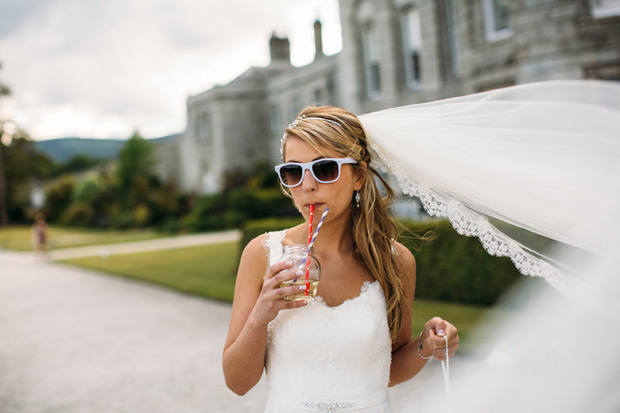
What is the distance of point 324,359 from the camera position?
7.07ft

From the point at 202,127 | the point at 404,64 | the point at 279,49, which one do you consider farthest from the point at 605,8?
the point at 279,49

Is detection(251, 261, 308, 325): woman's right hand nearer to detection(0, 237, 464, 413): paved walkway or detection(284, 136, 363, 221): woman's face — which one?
detection(284, 136, 363, 221): woman's face

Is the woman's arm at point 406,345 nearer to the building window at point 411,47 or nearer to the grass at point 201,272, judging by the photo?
the grass at point 201,272

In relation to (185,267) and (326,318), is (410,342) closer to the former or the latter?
(326,318)

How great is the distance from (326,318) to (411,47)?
1821 centimetres

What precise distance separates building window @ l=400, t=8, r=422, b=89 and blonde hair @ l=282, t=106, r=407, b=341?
17200 mm

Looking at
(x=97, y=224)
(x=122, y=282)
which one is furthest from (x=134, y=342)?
(x=97, y=224)

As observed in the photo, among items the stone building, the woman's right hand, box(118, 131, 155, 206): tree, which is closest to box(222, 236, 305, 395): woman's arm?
the woman's right hand

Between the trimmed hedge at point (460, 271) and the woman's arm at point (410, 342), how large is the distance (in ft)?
16.6

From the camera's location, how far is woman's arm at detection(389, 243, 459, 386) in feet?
7.14

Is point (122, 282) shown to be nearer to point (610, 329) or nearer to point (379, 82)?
point (379, 82)

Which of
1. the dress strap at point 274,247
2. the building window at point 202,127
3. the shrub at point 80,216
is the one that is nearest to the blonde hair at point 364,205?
the dress strap at point 274,247

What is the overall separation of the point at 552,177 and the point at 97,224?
45.5m

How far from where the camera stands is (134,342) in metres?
8.16
